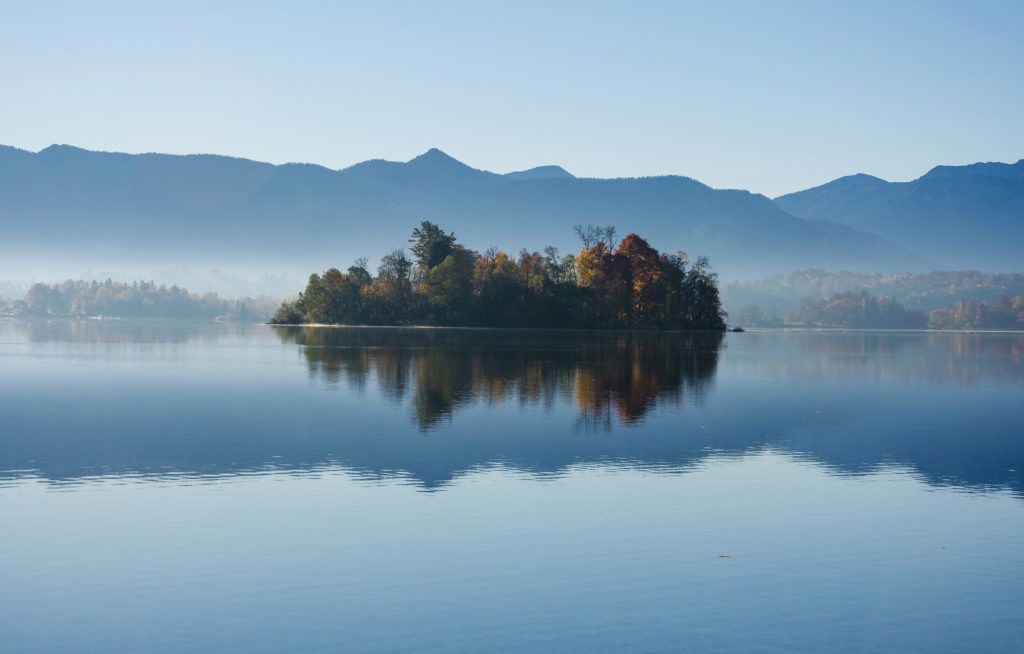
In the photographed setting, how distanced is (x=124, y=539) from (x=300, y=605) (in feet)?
22.1

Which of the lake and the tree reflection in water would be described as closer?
the lake

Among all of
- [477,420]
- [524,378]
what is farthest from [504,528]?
[524,378]

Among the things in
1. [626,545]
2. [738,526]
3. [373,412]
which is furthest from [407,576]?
[373,412]

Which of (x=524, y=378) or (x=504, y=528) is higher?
(x=524, y=378)

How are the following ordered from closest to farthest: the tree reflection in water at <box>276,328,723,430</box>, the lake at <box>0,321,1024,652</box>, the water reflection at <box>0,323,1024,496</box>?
the lake at <box>0,321,1024,652</box> < the water reflection at <box>0,323,1024,496</box> < the tree reflection in water at <box>276,328,723,430</box>

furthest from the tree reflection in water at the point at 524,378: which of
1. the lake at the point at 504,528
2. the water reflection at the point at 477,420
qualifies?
the lake at the point at 504,528

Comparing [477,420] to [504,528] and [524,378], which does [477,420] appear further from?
[524,378]

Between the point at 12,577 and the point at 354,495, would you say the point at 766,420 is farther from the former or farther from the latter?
the point at 12,577

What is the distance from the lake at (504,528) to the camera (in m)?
15.6

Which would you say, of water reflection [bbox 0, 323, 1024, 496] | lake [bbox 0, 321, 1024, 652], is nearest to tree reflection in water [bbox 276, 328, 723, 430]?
water reflection [bbox 0, 323, 1024, 496]

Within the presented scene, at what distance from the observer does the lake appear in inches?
615

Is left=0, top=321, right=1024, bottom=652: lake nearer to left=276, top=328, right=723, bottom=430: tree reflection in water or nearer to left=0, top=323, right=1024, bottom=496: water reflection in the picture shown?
left=0, top=323, right=1024, bottom=496: water reflection

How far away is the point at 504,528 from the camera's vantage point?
21812 mm

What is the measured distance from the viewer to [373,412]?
44781 mm
